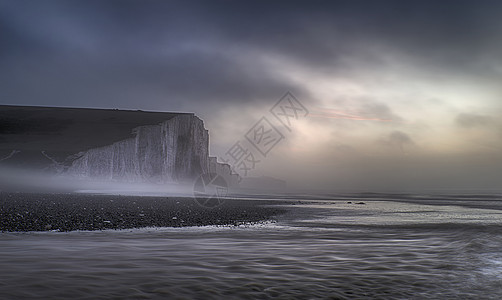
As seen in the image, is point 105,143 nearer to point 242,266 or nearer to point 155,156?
point 155,156

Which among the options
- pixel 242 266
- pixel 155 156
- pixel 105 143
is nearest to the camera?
pixel 242 266

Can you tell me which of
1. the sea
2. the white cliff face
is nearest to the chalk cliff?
the white cliff face

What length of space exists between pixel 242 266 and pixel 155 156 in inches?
2755

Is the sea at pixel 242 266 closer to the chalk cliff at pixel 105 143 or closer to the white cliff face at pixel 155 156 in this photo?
the white cliff face at pixel 155 156

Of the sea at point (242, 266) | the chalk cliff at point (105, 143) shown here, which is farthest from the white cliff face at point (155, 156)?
the sea at point (242, 266)

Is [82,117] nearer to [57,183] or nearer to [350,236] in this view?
[57,183]

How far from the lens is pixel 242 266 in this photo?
8062mm

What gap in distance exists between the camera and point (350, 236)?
44.8 feet

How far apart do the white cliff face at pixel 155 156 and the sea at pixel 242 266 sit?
55780mm

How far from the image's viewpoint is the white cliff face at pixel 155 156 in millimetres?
64938

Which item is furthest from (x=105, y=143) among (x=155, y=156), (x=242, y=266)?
(x=242, y=266)

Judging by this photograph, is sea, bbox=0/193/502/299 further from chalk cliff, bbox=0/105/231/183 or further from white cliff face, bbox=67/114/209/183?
chalk cliff, bbox=0/105/231/183

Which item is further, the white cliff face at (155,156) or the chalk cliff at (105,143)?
the white cliff face at (155,156)

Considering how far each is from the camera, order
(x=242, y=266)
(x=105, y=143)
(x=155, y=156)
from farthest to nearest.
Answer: (x=155, y=156), (x=105, y=143), (x=242, y=266)
